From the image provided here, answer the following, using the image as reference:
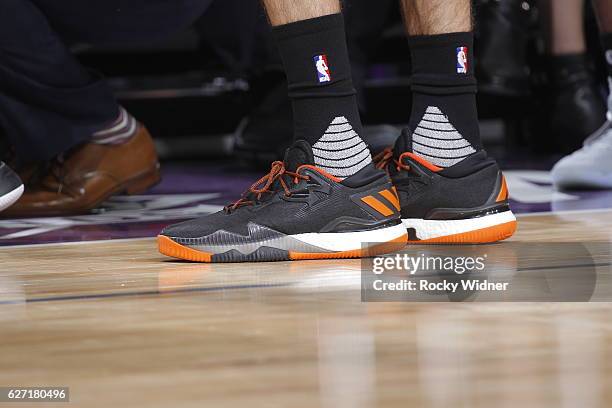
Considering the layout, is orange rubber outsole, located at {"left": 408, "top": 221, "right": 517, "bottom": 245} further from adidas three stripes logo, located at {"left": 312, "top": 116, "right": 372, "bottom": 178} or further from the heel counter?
adidas three stripes logo, located at {"left": 312, "top": 116, "right": 372, "bottom": 178}

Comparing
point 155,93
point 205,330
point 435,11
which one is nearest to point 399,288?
point 205,330

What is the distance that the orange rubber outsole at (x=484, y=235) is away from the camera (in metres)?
1.24

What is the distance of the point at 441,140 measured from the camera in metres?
1.26

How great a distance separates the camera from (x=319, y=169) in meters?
1.17

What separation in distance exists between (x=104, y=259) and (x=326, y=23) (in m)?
0.35

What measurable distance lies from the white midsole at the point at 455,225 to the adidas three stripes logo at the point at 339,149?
123 mm

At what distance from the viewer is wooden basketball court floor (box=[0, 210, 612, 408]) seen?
2.03 feet

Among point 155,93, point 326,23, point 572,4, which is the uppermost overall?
point 326,23

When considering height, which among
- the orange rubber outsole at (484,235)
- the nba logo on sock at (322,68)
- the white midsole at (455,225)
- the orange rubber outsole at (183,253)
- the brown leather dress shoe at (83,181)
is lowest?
the brown leather dress shoe at (83,181)

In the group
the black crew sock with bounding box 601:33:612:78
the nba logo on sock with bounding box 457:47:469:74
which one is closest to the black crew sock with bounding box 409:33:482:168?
the nba logo on sock with bounding box 457:47:469:74

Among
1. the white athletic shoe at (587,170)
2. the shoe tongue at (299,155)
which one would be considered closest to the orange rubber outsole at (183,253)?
the shoe tongue at (299,155)

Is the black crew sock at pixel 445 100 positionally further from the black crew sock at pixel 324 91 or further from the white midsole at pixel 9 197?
the white midsole at pixel 9 197

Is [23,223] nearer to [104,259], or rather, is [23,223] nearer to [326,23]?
[104,259]

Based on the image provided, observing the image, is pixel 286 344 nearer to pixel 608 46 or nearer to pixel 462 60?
pixel 462 60
